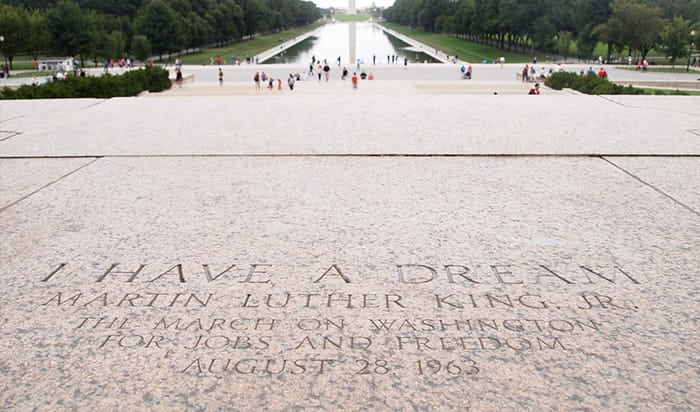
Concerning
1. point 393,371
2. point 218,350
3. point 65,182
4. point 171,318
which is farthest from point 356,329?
point 65,182

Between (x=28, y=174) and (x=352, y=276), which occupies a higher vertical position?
(x=28, y=174)

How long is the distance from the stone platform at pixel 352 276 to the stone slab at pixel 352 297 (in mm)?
19

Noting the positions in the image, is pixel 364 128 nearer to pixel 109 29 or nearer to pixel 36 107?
pixel 36 107

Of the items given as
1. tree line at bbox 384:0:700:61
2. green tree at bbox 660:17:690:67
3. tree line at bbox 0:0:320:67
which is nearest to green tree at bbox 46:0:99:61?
tree line at bbox 0:0:320:67

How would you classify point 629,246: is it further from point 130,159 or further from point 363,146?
point 130,159

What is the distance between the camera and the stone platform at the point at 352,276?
11.5 ft

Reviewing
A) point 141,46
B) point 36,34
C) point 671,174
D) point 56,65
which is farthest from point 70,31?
point 671,174

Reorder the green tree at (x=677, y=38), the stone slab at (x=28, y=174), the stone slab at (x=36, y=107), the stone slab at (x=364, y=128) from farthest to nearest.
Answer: the green tree at (x=677, y=38) → the stone slab at (x=36, y=107) → the stone slab at (x=364, y=128) → the stone slab at (x=28, y=174)

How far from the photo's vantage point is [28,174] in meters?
8.39

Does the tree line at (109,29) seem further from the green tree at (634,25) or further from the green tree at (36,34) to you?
the green tree at (634,25)

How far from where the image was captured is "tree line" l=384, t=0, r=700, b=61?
48.6 meters

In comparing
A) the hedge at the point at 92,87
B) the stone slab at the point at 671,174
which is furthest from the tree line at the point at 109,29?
the stone slab at the point at 671,174

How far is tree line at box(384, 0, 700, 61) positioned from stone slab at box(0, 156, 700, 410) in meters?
47.1

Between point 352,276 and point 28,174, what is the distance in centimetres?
576
